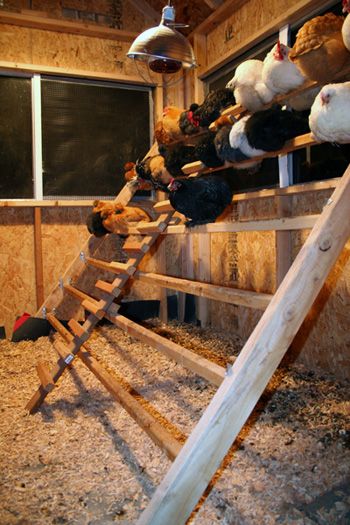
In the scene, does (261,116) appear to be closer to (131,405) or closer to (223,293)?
(223,293)

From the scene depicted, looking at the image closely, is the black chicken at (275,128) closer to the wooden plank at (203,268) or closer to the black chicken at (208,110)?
the black chicken at (208,110)

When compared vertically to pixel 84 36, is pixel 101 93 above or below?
below

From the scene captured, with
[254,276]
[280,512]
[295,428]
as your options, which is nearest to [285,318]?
[280,512]

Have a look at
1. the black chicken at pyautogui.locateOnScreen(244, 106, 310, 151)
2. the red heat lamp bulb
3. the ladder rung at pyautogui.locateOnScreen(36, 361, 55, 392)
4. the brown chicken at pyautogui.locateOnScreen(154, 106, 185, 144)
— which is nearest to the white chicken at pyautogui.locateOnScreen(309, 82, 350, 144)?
the black chicken at pyautogui.locateOnScreen(244, 106, 310, 151)

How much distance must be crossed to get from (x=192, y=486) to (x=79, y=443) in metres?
0.98

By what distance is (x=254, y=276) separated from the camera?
3256 mm

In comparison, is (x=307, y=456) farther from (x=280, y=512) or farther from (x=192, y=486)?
(x=192, y=486)

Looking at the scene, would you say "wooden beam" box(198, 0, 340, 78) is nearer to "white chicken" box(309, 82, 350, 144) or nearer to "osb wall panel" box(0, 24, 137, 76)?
"osb wall panel" box(0, 24, 137, 76)

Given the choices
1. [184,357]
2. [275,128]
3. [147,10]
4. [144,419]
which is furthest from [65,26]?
[144,419]

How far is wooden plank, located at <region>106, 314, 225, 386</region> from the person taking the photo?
138 cm

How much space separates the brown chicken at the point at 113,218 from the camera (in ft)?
9.68

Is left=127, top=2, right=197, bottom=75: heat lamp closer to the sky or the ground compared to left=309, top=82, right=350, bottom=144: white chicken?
closer to the sky

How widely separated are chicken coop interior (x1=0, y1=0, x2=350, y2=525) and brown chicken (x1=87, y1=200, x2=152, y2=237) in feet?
0.06

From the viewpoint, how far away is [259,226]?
1.89m
